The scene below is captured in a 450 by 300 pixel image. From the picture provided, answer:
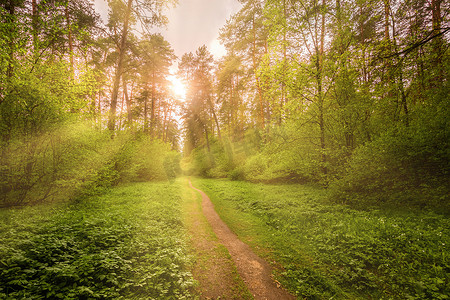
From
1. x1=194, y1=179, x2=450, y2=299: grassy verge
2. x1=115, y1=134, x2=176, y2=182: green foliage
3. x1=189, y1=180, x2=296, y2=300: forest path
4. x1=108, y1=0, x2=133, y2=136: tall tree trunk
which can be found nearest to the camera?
x1=194, y1=179, x2=450, y2=299: grassy verge

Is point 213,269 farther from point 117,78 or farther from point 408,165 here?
point 117,78

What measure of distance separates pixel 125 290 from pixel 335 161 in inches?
443

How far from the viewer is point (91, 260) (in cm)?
358

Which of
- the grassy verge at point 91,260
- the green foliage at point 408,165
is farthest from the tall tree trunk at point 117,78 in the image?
the green foliage at point 408,165

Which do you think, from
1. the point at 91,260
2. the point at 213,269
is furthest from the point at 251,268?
the point at 91,260

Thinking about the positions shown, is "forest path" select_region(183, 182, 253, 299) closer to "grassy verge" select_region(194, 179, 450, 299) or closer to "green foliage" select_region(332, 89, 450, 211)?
"grassy verge" select_region(194, 179, 450, 299)

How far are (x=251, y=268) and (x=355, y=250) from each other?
3100 millimetres

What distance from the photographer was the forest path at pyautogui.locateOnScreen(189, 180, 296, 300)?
3801 millimetres

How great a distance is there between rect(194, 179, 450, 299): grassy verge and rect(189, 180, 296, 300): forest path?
1.00 feet

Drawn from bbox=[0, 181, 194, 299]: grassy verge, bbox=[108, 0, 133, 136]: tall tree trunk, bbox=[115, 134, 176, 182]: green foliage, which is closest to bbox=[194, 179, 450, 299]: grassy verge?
bbox=[0, 181, 194, 299]: grassy verge

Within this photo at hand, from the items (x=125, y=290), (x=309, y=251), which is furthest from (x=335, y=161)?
(x=125, y=290)

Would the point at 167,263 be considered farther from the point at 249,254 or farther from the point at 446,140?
the point at 446,140

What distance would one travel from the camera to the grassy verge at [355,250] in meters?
3.69

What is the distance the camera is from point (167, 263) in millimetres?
4184
